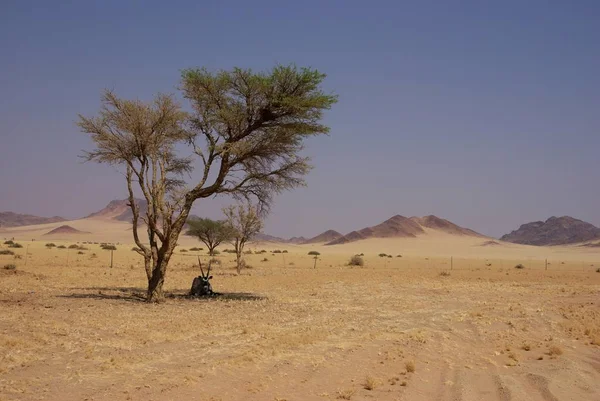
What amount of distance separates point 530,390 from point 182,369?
6.21 m

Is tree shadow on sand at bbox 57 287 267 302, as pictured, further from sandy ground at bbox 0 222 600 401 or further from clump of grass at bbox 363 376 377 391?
clump of grass at bbox 363 376 377 391

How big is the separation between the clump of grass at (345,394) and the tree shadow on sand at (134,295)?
13198 millimetres

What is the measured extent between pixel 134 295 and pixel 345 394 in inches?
598

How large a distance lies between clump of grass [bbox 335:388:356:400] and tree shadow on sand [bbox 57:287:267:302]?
43.3ft

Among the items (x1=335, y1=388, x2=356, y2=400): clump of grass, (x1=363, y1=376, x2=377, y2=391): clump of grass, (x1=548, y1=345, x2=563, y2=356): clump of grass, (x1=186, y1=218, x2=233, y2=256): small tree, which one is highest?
(x1=186, y1=218, x2=233, y2=256): small tree

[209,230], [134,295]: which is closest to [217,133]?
[134,295]

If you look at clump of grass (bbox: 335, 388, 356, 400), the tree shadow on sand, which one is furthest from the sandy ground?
the tree shadow on sand

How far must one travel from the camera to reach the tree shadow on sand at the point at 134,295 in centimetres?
2064

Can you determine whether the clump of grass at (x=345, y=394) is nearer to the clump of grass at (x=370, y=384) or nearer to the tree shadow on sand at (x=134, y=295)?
the clump of grass at (x=370, y=384)

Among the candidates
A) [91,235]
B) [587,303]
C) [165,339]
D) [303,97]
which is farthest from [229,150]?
[91,235]

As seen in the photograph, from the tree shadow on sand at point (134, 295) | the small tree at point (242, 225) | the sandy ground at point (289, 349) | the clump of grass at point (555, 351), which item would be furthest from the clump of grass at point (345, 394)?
the small tree at point (242, 225)

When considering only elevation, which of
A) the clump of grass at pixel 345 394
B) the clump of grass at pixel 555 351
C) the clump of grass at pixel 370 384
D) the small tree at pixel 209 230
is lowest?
the clump of grass at pixel 345 394

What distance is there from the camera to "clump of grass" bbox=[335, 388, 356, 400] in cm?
857

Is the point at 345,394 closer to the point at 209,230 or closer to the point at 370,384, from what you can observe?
the point at 370,384
